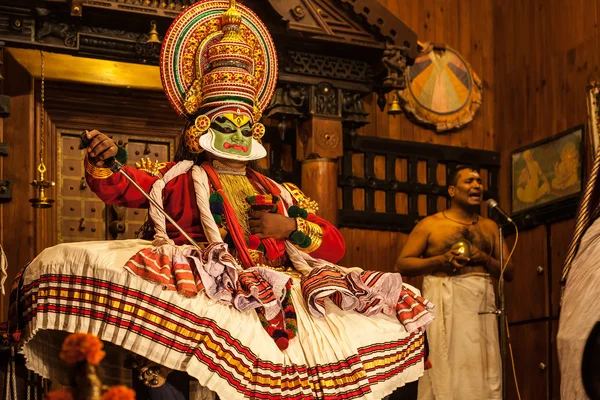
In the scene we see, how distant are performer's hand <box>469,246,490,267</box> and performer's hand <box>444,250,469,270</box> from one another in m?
0.08

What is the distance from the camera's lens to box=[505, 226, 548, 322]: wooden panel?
7668mm

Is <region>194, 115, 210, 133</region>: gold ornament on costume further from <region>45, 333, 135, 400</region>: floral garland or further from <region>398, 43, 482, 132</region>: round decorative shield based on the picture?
<region>398, 43, 482, 132</region>: round decorative shield

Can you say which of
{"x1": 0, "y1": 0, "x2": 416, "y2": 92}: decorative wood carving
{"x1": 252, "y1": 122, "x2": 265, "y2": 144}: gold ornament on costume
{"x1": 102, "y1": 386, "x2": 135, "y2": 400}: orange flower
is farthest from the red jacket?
{"x1": 102, "y1": 386, "x2": 135, "y2": 400}: orange flower

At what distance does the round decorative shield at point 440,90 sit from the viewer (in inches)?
317

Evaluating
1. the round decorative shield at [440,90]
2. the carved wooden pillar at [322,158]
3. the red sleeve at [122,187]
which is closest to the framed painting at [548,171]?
the round decorative shield at [440,90]

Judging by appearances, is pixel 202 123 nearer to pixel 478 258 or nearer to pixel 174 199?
pixel 174 199

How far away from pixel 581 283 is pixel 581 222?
1.57 feet

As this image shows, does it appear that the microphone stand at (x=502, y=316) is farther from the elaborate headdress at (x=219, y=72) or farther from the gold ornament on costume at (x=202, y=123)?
the gold ornament on costume at (x=202, y=123)

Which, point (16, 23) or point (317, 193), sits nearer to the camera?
point (16, 23)

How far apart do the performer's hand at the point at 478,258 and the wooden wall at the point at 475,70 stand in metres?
0.85

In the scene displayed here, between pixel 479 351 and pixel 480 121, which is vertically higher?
pixel 480 121

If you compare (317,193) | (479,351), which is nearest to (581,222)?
(479,351)

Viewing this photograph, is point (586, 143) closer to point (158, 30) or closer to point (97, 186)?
point (158, 30)

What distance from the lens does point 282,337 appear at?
4.50 m
